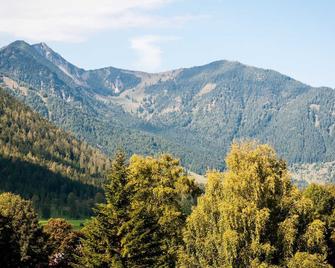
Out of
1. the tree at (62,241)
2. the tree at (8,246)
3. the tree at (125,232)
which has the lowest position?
the tree at (62,241)

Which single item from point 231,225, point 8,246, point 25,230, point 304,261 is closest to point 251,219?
point 231,225

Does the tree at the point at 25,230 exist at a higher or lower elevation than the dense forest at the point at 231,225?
lower

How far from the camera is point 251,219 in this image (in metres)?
46.3

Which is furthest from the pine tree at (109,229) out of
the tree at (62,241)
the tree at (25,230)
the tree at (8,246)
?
the tree at (62,241)

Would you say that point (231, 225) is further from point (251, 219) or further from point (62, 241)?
point (62, 241)

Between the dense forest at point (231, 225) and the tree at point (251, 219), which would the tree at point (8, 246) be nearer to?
the dense forest at point (231, 225)

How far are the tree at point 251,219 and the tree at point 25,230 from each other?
3846cm

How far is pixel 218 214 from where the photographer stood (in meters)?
50.3

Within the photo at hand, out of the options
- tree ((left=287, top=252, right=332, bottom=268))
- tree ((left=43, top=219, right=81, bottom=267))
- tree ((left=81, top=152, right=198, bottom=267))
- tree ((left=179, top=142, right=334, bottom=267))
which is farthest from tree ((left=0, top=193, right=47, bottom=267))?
tree ((left=287, top=252, right=332, bottom=268))

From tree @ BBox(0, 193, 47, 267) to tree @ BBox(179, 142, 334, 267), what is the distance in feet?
126

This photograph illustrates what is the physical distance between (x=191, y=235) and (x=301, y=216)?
10.7 metres

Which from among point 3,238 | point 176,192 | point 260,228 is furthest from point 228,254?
point 3,238

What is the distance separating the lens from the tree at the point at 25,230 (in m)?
81.6

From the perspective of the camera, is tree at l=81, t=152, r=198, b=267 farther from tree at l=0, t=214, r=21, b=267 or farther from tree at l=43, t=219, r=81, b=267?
tree at l=43, t=219, r=81, b=267
